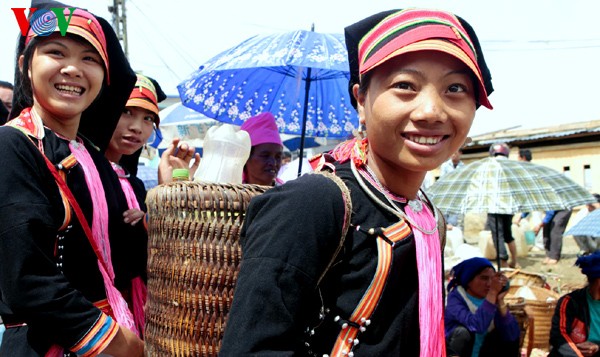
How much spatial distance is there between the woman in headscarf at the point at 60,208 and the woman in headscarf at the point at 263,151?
1.56 m

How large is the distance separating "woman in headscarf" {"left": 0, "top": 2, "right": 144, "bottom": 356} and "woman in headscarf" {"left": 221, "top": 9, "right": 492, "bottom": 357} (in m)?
0.67

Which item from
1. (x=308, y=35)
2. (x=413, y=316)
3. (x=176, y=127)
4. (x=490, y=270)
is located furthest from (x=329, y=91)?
(x=413, y=316)

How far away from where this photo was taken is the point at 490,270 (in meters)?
4.91

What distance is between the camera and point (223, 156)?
7.96 feet

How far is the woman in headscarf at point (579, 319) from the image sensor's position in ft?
16.0

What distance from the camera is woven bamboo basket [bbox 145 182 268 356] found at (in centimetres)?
162

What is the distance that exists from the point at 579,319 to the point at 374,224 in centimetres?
437

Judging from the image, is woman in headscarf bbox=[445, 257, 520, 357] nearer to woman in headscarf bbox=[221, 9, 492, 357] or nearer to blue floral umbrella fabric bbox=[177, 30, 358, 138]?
blue floral umbrella fabric bbox=[177, 30, 358, 138]

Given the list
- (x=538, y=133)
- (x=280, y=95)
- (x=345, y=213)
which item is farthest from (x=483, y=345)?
(x=538, y=133)

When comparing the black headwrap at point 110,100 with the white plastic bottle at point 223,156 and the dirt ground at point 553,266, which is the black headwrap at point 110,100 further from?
the dirt ground at point 553,266

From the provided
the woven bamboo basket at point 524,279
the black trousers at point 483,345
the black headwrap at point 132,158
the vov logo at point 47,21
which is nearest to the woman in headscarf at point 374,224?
the vov logo at point 47,21

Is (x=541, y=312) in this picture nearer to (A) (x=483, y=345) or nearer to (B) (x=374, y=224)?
(A) (x=483, y=345)

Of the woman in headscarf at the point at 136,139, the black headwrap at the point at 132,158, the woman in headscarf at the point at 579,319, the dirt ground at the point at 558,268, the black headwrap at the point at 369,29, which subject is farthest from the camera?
the dirt ground at the point at 558,268

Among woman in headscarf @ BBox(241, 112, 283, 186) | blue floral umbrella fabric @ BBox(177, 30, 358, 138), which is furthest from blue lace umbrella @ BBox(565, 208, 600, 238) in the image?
woman in headscarf @ BBox(241, 112, 283, 186)
